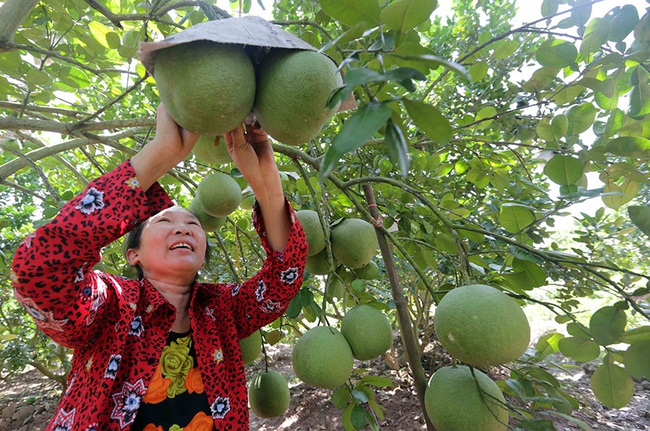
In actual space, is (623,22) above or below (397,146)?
above

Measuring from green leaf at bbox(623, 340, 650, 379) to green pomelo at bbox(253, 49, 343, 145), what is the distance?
1018 mm

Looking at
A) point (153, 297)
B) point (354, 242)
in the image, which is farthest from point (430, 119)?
point (153, 297)

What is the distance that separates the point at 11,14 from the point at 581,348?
2.22 m

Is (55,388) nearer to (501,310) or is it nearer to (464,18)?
(501,310)

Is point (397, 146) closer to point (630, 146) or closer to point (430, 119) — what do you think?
point (430, 119)

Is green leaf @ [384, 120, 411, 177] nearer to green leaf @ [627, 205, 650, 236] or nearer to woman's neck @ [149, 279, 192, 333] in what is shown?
green leaf @ [627, 205, 650, 236]

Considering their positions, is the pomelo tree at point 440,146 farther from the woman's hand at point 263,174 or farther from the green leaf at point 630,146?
the woman's hand at point 263,174

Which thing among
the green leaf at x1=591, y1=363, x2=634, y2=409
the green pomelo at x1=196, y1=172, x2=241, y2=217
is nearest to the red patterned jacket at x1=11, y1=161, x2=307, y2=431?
the green pomelo at x1=196, y1=172, x2=241, y2=217

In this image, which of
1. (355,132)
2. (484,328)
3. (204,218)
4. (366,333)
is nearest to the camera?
(355,132)

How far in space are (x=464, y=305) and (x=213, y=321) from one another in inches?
36.6

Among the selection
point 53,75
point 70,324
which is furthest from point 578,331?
point 53,75

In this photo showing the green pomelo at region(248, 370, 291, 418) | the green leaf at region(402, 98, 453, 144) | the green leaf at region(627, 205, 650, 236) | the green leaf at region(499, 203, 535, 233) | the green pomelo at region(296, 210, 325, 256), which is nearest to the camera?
the green leaf at region(402, 98, 453, 144)

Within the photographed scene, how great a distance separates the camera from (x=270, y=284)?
1366 millimetres

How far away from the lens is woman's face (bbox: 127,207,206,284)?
55.4 inches
